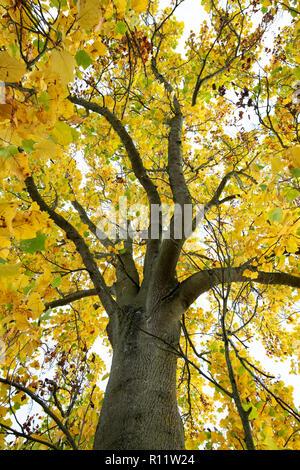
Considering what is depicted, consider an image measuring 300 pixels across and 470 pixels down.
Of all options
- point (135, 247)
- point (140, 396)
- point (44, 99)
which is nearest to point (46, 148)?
point (44, 99)

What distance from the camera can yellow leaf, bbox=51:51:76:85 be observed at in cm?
80

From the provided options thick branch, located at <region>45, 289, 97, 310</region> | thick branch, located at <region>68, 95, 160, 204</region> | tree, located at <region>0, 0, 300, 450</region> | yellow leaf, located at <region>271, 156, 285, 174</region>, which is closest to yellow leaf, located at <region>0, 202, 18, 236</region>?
tree, located at <region>0, 0, 300, 450</region>

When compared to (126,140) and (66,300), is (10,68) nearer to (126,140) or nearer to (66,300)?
(126,140)

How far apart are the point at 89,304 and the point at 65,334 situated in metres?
0.76

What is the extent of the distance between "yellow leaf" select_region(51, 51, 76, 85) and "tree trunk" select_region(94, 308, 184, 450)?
4.00 feet

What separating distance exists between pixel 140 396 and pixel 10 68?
5.18 feet

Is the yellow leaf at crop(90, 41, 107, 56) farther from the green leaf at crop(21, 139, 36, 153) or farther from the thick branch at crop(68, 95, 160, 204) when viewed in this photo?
the thick branch at crop(68, 95, 160, 204)

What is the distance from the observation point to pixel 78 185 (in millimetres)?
4953

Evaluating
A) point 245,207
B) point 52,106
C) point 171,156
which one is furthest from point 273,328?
point 52,106

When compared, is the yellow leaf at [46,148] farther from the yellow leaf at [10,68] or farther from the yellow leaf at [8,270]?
the yellow leaf at [8,270]

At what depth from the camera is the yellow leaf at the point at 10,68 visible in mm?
754

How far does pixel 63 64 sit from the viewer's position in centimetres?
82

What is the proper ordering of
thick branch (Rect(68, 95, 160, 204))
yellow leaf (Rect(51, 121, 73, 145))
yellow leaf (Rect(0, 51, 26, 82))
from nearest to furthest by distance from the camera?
1. yellow leaf (Rect(0, 51, 26, 82))
2. yellow leaf (Rect(51, 121, 73, 145))
3. thick branch (Rect(68, 95, 160, 204))
